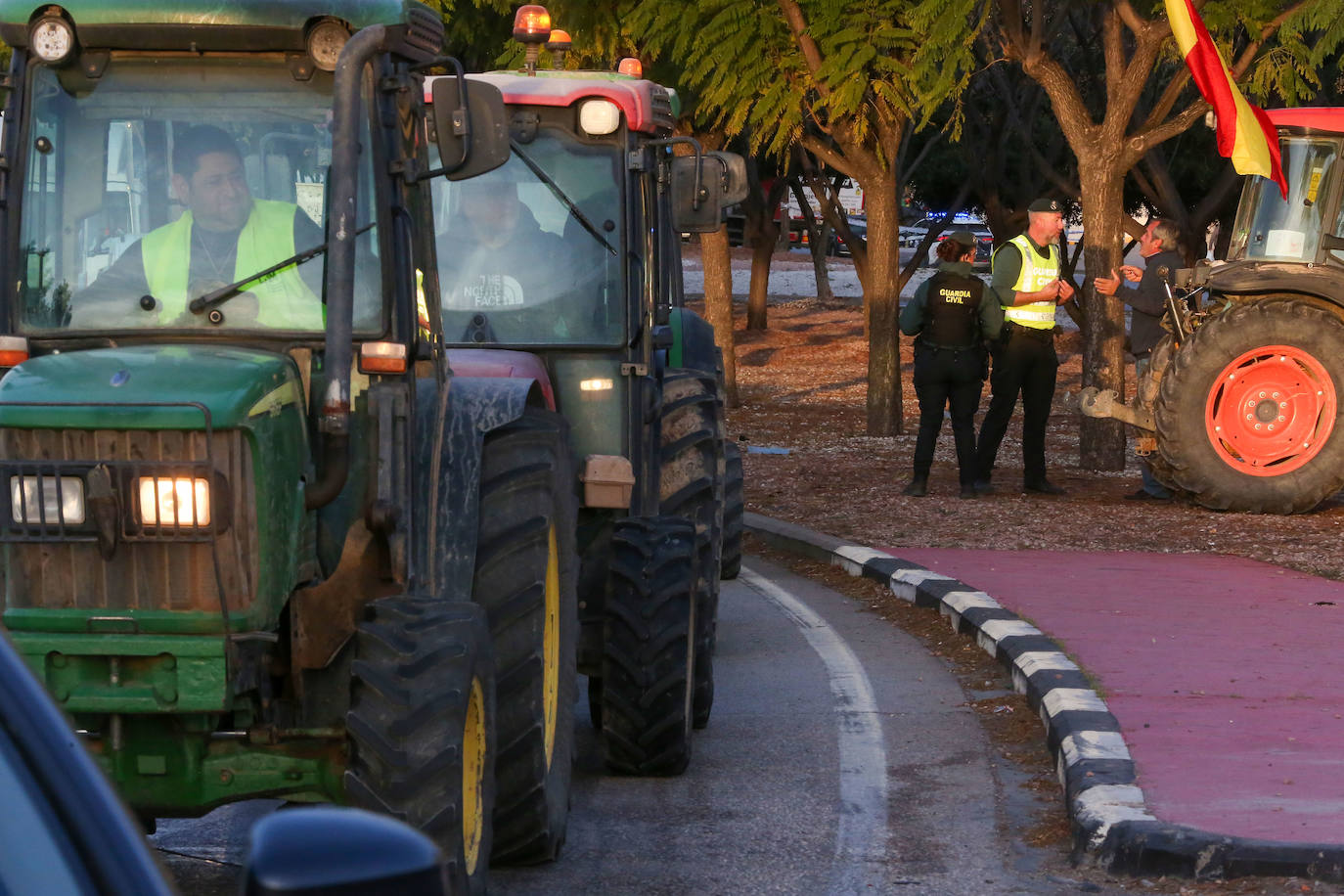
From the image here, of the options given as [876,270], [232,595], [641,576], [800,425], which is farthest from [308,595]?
[800,425]

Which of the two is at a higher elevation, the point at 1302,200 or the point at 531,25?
the point at 531,25

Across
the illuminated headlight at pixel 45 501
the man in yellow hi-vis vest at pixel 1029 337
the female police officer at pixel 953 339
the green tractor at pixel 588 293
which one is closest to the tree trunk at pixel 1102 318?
the man in yellow hi-vis vest at pixel 1029 337

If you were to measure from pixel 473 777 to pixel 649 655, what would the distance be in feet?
5.83

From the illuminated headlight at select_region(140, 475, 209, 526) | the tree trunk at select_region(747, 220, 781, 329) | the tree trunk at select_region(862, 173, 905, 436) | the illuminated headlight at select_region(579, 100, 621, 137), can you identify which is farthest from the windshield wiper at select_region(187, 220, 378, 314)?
the tree trunk at select_region(747, 220, 781, 329)

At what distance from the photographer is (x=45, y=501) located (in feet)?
15.6

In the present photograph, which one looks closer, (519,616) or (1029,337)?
(519,616)

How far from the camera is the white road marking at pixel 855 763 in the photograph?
6.18 meters

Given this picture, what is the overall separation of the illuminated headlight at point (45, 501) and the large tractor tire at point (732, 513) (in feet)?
21.2

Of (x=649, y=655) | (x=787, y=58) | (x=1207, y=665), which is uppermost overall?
(x=787, y=58)

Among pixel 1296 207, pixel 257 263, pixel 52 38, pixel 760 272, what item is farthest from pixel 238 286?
pixel 760 272

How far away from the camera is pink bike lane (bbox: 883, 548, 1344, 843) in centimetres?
636

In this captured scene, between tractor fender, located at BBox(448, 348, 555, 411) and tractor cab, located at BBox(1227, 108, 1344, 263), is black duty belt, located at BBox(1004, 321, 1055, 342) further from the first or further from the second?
tractor fender, located at BBox(448, 348, 555, 411)

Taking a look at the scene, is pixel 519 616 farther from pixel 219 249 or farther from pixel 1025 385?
pixel 1025 385

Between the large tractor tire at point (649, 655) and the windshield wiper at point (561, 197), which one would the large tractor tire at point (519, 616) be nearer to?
the large tractor tire at point (649, 655)
